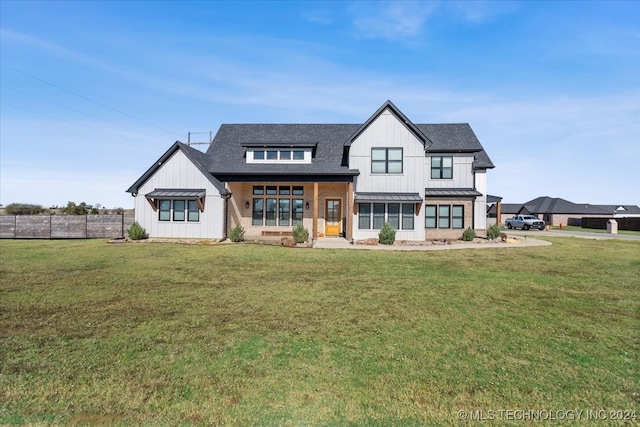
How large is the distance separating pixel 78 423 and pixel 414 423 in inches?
136

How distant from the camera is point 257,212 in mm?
22672

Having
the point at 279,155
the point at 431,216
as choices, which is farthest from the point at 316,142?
the point at 431,216

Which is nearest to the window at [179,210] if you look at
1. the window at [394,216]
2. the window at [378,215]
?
the window at [378,215]

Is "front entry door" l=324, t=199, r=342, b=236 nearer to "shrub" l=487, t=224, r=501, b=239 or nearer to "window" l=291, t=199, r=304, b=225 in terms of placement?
"window" l=291, t=199, r=304, b=225

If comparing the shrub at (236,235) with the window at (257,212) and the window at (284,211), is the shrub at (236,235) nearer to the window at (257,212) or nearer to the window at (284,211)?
the window at (257,212)

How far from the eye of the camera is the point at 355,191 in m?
20.6

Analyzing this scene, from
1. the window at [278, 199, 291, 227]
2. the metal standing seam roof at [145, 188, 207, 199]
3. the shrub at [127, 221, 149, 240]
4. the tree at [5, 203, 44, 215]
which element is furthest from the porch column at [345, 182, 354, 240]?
the tree at [5, 203, 44, 215]

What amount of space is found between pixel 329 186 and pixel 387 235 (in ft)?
19.2

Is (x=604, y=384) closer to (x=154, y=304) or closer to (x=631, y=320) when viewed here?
(x=631, y=320)

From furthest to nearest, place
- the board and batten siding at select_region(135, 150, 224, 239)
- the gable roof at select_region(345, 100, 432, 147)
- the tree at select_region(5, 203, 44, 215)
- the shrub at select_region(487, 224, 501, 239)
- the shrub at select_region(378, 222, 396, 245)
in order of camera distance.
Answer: the tree at select_region(5, 203, 44, 215)
the shrub at select_region(487, 224, 501, 239)
the board and batten siding at select_region(135, 150, 224, 239)
the gable roof at select_region(345, 100, 432, 147)
the shrub at select_region(378, 222, 396, 245)

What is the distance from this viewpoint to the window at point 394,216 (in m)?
20.4

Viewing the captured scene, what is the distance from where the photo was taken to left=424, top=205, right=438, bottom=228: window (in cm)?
2172

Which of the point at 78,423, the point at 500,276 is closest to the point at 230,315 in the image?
the point at 78,423

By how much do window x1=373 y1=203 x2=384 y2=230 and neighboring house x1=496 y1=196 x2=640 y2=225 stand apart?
52199 mm
